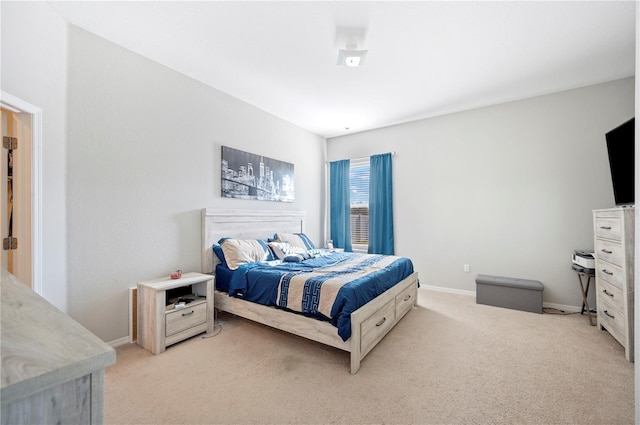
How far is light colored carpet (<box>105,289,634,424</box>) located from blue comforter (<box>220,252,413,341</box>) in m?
0.39

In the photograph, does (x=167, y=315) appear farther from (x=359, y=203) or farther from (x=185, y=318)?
(x=359, y=203)

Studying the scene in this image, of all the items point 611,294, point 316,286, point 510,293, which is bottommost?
point 510,293

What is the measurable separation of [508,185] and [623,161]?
1247 millimetres

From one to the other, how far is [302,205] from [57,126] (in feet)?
10.9

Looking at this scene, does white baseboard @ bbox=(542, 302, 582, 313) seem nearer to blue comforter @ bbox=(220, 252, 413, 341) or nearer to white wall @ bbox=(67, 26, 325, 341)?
blue comforter @ bbox=(220, 252, 413, 341)

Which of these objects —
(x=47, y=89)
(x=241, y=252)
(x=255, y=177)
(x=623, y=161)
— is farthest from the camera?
(x=255, y=177)

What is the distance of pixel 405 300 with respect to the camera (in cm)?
313

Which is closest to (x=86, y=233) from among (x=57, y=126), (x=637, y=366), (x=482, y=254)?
(x=57, y=126)

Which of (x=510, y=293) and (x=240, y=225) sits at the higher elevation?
(x=240, y=225)

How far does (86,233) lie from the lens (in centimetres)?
234

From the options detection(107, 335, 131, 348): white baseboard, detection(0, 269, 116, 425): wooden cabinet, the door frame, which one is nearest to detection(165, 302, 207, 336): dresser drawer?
detection(107, 335, 131, 348): white baseboard

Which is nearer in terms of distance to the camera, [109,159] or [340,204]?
[109,159]

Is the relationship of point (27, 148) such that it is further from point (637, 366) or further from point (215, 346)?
point (637, 366)

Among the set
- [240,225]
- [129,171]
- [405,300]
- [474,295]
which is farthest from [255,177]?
[474,295]
